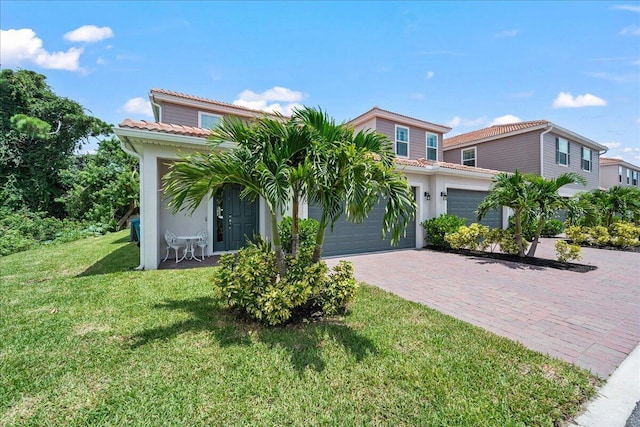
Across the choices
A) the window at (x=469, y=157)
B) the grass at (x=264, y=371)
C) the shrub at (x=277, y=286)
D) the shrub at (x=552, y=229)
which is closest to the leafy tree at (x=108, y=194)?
the grass at (x=264, y=371)

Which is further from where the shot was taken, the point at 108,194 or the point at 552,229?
the point at 108,194

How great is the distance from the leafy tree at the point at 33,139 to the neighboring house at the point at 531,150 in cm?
Result: 3047

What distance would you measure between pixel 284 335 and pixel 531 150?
2057 cm

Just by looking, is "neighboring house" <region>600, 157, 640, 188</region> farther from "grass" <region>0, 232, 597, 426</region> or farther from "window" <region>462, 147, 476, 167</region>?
"grass" <region>0, 232, 597, 426</region>

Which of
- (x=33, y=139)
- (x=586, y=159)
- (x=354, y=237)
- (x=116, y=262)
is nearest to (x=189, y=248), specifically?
(x=116, y=262)

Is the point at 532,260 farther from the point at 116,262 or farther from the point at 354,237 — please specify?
the point at 116,262

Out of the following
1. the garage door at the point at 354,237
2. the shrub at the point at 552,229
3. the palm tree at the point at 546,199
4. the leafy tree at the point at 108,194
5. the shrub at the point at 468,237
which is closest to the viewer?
the palm tree at the point at 546,199

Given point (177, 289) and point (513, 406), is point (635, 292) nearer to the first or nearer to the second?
point (513, 406)

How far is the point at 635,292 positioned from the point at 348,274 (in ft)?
20.4

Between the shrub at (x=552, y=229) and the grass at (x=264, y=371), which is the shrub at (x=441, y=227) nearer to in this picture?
the grass at (x=264, y=371)

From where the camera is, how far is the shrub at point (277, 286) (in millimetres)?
3873

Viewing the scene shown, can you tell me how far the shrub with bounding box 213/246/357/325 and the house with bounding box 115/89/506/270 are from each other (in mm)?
3531

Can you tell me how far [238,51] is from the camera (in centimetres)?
1018

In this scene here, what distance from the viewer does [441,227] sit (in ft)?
36.4
